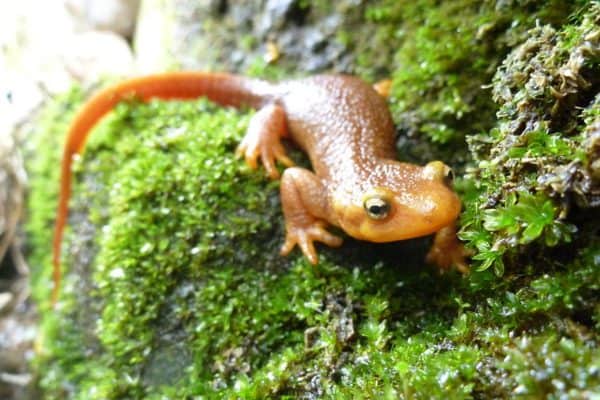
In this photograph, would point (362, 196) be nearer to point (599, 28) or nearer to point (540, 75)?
point (540, 75)

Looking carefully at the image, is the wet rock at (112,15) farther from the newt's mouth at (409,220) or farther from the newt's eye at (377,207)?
the newt's eye at (377,207)

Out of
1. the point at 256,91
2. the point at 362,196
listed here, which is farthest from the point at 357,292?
the point at 256,91

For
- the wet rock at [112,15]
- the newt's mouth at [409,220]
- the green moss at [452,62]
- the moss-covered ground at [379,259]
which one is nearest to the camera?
the moss-covered ground at [379,259]

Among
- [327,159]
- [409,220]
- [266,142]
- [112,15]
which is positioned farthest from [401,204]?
[112,15]

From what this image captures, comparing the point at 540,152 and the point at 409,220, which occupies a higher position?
the point at 540,152

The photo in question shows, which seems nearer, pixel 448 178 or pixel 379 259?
pixel 448 178

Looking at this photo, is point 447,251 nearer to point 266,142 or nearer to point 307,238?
point 307,238

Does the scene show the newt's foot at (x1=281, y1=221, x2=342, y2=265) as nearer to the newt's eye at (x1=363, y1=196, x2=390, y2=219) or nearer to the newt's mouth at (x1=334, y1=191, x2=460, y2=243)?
the newt's mouth at (x1=334, y1=191, x2=460, y2=243)

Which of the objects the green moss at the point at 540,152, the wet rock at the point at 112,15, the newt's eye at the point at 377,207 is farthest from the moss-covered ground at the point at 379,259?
the wet rock at the point at 112,15
